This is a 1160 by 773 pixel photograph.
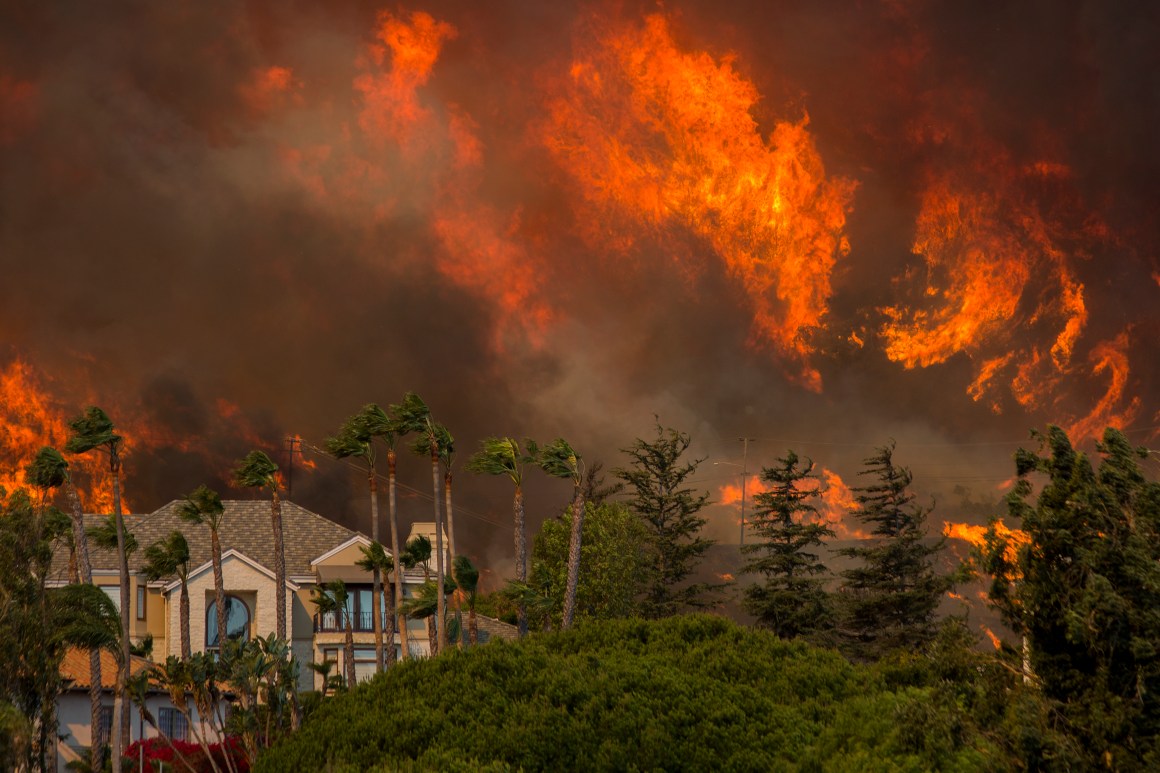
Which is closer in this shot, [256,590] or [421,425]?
[421,425]

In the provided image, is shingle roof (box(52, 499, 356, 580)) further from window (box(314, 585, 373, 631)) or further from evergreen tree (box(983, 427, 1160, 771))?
evergreen tree (box(983, 427, 1160, 771))

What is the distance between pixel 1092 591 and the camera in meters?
15.4

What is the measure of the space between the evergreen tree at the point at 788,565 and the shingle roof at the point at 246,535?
26135 millimetres

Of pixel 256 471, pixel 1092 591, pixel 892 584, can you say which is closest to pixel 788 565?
pixel 892 584

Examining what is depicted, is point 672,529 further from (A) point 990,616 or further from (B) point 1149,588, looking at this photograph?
(A) point 990,616

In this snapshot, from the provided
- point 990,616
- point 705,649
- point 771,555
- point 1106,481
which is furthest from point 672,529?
point 990,616

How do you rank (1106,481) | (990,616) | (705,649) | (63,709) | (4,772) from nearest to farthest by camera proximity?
1. (1106,481)
2. (4,772)
3. (705,649)
4. (63,709)
5. (990,616)

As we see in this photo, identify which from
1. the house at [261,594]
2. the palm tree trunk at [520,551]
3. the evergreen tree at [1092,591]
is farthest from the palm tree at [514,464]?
the evergreen tree at [1092,591]

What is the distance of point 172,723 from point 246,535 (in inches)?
608

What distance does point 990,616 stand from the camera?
11981 cm

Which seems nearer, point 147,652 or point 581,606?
point 147,652

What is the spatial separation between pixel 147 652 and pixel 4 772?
17667 millimetres

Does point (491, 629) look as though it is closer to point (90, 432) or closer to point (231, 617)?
point (231, 617)

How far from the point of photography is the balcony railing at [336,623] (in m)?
62.4
